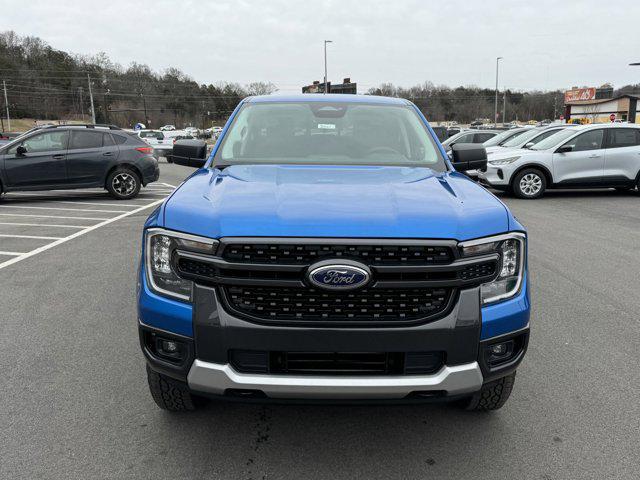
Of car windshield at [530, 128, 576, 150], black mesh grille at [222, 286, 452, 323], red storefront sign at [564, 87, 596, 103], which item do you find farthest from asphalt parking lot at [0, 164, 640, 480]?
red storefront sign at [564, 87, 596, 103]

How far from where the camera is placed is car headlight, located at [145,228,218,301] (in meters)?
2.49

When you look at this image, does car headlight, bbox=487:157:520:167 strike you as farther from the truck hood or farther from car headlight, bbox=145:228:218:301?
car headlight, bbox=145:228:218:301

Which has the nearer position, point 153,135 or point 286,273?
point 286,273

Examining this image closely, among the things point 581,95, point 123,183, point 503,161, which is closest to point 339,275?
point 503,161

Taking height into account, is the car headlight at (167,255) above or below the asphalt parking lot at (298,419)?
above

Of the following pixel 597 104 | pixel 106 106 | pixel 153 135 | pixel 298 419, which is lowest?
pixel 298 419

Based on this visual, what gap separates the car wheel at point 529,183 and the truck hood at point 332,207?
35.4ft

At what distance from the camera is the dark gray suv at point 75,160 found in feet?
41.1

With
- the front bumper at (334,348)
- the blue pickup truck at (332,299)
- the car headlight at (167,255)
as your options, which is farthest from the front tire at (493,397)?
the car headlight at (167,255)

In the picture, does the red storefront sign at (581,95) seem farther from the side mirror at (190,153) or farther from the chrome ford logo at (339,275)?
the chrome ford logo at (339,275)

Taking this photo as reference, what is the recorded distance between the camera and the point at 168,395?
9.77 ft

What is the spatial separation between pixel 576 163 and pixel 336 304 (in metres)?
12.5

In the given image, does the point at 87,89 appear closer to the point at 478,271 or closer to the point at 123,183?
the point at 123,183

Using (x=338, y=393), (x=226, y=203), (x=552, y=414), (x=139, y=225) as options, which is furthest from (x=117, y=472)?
(x=139, y=225)
